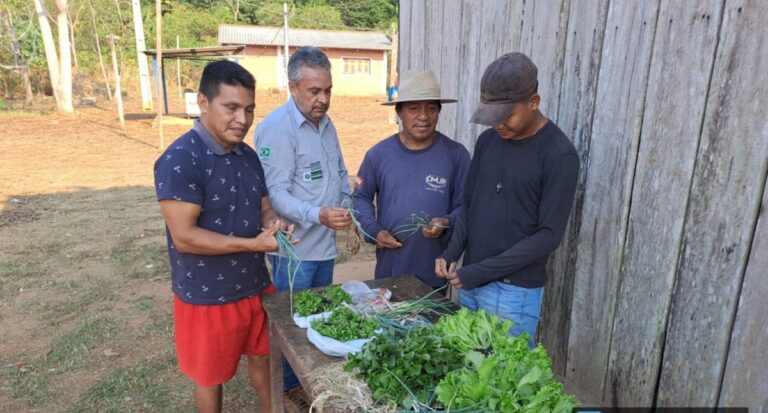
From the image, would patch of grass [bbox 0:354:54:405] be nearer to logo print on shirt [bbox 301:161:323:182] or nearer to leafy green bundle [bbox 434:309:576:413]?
logo print on shirt [bbox 301:161:323:182]

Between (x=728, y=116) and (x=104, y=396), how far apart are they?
4.39m

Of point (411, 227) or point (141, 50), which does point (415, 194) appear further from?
point (141, 50)

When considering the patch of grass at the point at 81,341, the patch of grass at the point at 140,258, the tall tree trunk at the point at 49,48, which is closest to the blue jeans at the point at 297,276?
the patch of grass at the point at 81,341

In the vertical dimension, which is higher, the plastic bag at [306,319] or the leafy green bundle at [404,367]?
the leafy green bundle at [404,367]

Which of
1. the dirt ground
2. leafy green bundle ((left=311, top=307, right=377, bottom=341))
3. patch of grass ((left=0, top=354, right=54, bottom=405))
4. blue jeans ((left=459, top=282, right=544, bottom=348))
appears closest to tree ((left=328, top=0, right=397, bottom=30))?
the dirt ground

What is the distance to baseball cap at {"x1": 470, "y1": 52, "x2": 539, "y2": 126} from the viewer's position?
233 centimetres

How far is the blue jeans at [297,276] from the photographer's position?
327cm

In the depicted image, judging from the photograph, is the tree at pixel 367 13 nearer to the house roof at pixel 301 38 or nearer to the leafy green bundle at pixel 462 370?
the house roof at pixel 301 38

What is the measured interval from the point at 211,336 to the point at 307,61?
1.70m

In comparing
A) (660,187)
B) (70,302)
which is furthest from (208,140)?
(70,302)

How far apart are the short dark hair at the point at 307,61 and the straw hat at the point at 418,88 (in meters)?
A: 0.49

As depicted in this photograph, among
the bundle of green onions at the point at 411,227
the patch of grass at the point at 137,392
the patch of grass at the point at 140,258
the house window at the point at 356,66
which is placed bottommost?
the patch of grass at the point at 137,392

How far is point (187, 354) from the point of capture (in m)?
2.70

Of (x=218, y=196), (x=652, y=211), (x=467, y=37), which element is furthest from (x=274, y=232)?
(x=467, y=37)
